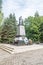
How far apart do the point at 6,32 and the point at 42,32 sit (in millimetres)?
7064

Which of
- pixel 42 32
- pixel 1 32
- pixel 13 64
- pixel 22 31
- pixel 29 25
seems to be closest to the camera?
pixel 13 64

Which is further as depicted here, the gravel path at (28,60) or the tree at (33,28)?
the tree at (33,28)

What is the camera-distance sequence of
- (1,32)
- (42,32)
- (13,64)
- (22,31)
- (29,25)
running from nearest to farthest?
(13,64)
(22,31)
(1,32)
(42,32)
(29,25)

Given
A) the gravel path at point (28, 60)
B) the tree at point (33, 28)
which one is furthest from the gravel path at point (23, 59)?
the tree at point (33, 28)

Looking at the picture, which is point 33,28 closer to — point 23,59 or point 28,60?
point 23,59

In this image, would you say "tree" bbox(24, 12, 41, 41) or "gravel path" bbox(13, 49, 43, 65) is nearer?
"gravel path" bbox(13, 49, 43, 65)

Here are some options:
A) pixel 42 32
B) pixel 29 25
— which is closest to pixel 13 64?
pixel 42 32

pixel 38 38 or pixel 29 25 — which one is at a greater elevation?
pixel 29 25

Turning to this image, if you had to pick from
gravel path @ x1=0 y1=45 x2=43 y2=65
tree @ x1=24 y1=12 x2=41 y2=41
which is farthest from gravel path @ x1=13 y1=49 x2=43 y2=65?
tree @ x1=24 y1=12 x2=41 y2=41

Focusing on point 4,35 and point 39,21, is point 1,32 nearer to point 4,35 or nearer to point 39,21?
point 4,35

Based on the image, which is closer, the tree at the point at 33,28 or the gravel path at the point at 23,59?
the gravel path at the point at 23,59

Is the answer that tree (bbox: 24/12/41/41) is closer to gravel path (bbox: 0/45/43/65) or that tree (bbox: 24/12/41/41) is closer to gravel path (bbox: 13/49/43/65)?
gravel path (bbox: 0/45/43/65)

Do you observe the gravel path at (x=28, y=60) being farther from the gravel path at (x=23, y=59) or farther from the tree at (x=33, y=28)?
the tree at (x=33, y=28)

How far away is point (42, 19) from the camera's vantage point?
34.3 m
